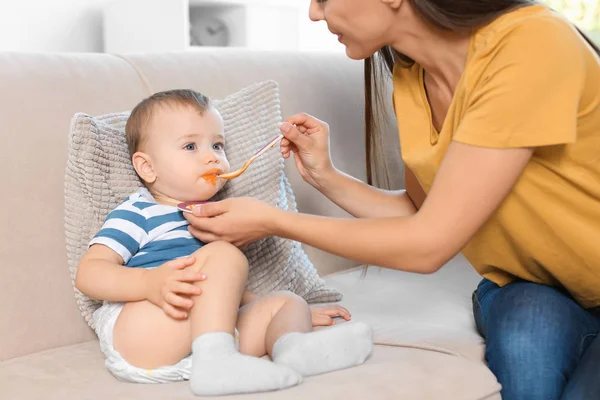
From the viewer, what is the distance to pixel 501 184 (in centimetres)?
112

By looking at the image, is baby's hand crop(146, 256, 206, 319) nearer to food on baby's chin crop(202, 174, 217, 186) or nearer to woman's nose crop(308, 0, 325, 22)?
food on baby's chin crop(202, 174, 217, 186)

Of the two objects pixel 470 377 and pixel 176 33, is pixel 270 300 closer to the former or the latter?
pixel 470 377

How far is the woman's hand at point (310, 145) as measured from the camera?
56.5 inches

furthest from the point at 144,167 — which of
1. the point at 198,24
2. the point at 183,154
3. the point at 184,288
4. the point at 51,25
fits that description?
the point at 198,24

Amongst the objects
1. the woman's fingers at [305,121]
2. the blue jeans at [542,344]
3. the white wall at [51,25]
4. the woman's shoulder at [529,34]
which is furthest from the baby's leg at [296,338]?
the white wall at [51,25]

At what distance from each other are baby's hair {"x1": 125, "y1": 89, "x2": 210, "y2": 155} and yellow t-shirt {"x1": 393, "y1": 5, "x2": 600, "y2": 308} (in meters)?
0.36

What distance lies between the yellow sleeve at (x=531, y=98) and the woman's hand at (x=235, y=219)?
0.32m

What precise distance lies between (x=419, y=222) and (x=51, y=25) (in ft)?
8.55

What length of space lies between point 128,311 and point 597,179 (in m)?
0.74

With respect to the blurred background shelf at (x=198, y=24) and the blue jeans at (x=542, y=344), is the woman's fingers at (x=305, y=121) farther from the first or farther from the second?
the blurred background shelf at (x=198, y=24)

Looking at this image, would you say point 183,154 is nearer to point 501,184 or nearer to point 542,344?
point 501,184

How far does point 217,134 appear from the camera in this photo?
1.38 metres

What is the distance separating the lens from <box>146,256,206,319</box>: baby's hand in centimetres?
114

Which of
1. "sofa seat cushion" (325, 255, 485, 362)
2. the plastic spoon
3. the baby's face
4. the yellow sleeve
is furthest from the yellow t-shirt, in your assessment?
the baby's face
